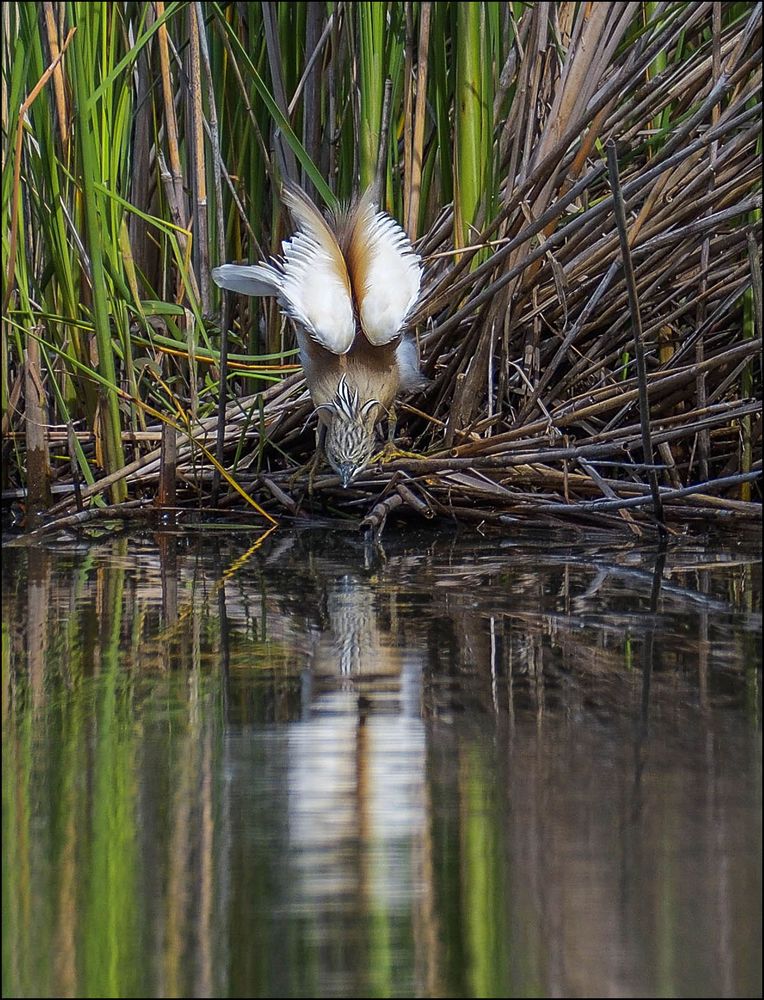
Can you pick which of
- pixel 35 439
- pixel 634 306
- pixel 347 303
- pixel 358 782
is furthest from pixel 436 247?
pixel 358 782

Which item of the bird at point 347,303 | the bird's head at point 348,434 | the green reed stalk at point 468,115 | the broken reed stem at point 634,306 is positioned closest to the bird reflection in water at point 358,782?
the broken reed stem at point 634,306

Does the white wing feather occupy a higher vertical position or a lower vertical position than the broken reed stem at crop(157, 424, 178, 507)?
higher

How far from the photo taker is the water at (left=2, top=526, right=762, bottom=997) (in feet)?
3.68

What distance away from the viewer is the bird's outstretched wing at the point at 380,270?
139 inches

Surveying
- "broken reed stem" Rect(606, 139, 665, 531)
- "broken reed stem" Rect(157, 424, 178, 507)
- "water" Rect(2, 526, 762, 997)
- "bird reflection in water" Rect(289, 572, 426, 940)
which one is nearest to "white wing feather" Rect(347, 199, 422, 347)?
"broken reed stem" Rect(157, 424, 178, 507)

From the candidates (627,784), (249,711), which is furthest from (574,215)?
(627,784)

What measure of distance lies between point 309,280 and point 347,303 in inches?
5.5

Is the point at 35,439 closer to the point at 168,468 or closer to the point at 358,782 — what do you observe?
the point at 168,468

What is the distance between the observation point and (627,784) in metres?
1.50

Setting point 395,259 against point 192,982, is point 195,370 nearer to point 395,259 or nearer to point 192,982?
point 395,259

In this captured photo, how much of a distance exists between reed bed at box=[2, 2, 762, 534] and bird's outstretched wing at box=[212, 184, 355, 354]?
3.9 inches

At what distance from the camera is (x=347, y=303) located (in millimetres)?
3631

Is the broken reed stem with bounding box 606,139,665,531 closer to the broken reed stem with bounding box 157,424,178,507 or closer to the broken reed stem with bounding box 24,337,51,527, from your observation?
the broken reed stem with bounding box 157,424,178,507

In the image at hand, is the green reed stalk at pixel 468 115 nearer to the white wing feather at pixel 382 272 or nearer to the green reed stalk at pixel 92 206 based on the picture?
the white wing feather at pixel 382 272
